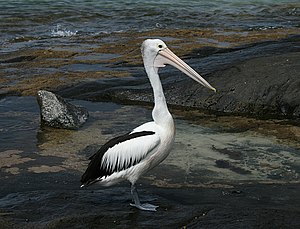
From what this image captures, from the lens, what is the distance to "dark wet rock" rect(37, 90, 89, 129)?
25.0 ft

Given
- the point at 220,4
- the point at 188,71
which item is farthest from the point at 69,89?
the point at 220,4

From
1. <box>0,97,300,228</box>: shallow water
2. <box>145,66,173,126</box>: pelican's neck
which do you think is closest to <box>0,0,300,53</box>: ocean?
<box>0,97,300,228</box>: shallow water

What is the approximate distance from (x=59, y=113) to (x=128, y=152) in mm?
3120

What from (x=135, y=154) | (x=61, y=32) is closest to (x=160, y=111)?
(x=135, y=154)

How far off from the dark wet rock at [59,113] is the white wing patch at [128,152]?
291 centimetres

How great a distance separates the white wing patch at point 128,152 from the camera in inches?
184

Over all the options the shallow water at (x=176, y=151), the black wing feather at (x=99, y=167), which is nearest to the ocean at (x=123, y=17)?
the shallow water at (x=176, y=151)

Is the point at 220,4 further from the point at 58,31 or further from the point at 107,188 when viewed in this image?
the point at 107,188

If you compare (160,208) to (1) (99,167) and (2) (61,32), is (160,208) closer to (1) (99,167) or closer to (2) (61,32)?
(1) (99,167)

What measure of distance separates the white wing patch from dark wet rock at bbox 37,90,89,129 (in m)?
2.91

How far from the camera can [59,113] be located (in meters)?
7.66

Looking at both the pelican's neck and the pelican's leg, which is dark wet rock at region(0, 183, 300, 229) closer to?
the pelican's leg

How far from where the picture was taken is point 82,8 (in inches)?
976

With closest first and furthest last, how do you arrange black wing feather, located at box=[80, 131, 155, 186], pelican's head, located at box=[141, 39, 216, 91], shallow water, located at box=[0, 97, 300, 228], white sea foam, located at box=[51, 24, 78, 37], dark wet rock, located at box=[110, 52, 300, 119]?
1. shallow water, located at box=[0, 97, 300, 228]
2. black wing feather, located at box=[80, 131, 155, 186]
3. pelican's head, located at box=[141, 39, 216, 91]
4. dark wet rock, located at box=[110, 52, 300, 119]
5. white sea foam, located at box=[51, 24, 78, 37]
